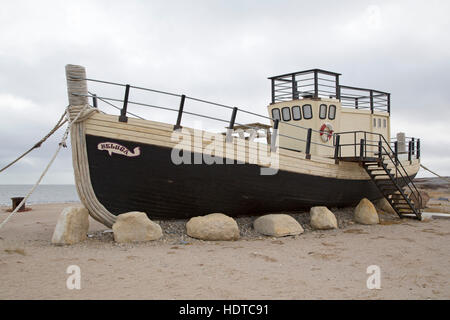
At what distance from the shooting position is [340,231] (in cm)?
1046

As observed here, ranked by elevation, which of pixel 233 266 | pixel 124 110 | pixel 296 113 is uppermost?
pixel 296 113

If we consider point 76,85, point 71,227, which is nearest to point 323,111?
point 76,85

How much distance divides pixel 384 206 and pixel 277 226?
23.1 feet

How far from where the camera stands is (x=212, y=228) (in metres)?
8.83

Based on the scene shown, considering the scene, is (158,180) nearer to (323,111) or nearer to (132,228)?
(132,228)

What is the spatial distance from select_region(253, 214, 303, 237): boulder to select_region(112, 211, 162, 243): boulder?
3.01m

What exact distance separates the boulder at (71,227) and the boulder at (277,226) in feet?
14.7

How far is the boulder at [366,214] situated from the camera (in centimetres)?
1171

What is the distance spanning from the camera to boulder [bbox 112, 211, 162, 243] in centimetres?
833

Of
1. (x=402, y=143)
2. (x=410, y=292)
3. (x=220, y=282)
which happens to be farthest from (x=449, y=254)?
(x=402, y=143)

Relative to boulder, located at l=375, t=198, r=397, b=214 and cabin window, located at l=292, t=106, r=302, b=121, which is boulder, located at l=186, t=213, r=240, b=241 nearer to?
cabin window, located at l=292, t=106, r=302, b=121

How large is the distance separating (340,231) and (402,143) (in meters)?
8.57

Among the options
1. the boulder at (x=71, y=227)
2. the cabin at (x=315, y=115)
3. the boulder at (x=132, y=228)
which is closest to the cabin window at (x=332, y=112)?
the cabin at (x=315, y=115)

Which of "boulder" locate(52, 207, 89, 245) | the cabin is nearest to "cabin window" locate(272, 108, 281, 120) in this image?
the cabin
